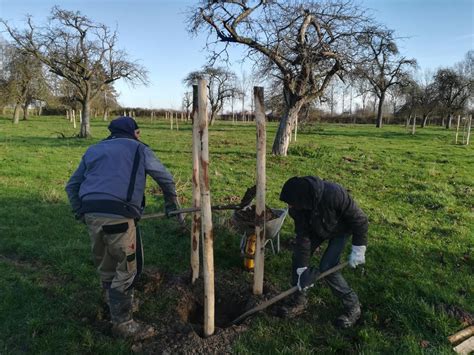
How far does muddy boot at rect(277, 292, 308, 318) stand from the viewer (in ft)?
13.7

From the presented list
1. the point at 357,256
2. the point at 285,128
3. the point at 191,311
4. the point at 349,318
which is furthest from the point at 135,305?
the point at 285,128

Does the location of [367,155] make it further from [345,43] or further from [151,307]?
[151,307]

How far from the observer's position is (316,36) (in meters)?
14.3

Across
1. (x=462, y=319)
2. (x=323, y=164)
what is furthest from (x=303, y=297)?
(x=323, y=164)

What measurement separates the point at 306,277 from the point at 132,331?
183cm

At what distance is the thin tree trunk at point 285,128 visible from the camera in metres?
14.8

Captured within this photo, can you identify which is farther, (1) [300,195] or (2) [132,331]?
(2) [132,331]

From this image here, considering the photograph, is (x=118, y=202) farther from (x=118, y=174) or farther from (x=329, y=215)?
(x=329, y=215)

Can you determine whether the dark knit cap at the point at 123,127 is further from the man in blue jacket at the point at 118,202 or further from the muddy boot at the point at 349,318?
the muddy boot at the point at 349,318

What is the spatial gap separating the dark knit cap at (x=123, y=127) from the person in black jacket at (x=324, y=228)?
1.59 meters

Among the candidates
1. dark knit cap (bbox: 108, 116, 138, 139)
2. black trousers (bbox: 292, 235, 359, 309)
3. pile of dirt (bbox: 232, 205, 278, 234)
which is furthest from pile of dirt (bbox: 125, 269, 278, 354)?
dark knit cap (bbox: 108, 116, 138, 139)

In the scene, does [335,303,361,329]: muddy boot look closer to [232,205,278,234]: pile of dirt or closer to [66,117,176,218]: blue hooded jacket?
[232,205,278,234]: pile of dirt

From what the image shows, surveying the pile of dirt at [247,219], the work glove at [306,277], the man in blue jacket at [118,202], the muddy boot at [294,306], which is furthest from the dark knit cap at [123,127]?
the muddy boot at [294,306]

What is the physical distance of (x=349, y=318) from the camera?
13.4 ft
